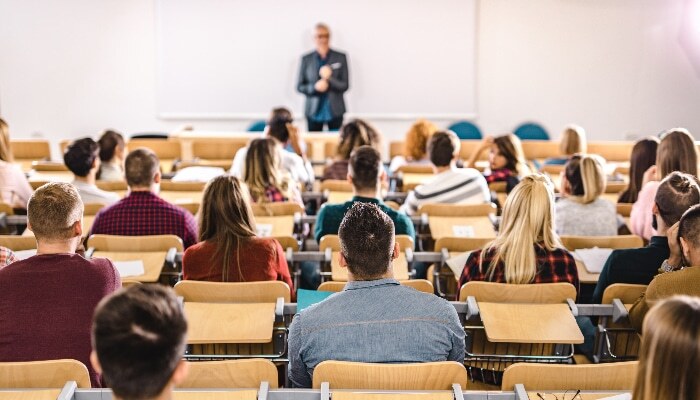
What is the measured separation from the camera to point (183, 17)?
10.0 m

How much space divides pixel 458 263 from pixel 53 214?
1.90 meters

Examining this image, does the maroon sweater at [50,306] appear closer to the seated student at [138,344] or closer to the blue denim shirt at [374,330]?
the blue denim shirt at [374,330]

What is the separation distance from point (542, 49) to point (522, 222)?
7105 mm

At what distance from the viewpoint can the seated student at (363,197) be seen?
450cm


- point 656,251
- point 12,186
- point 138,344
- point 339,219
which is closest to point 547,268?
point 656,251

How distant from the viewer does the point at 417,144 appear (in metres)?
6.97

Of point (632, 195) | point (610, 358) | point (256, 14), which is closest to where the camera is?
point (610, 358)

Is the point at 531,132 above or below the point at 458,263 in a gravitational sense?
above

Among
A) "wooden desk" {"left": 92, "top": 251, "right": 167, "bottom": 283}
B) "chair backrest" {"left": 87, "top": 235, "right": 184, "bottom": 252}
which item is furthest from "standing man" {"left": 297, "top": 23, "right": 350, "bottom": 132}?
"wooden desk" {"left": 92, "top": 251, "right": 167, "bottom": 283}

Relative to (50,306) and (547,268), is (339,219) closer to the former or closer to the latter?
(547,268)

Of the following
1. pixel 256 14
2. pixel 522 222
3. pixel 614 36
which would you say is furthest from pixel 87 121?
pixel 522 222

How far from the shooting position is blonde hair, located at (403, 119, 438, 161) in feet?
→ 22.5

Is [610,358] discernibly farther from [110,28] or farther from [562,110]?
[110,28]

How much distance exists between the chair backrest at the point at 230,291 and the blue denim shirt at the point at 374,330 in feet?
1.72
